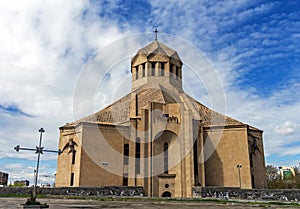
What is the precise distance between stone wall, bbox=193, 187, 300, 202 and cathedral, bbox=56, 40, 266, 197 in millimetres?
2119

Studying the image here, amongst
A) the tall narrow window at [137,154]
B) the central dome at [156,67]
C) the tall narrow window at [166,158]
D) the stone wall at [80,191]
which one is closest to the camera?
the stone wall at [80,191]

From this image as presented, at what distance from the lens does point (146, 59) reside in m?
43.7

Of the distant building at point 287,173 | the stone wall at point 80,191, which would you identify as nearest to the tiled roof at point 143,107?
the stone wall at point 80,191

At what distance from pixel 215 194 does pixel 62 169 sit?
64.0ft

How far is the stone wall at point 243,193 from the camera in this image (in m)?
27.9

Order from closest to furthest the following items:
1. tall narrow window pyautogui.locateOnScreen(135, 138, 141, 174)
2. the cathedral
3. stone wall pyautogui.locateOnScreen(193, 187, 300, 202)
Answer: stone wall pyautogui.locateOnScreen(193, 187, 300, 202)
the cathedral
tall narrow window pyautogui.locateOnScreen(135, 138, 141, 174)

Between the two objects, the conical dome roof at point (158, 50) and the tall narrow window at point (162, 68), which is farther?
the conical dome roof at point (158, 50)

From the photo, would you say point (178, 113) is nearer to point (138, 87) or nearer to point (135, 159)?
point (135, 159)

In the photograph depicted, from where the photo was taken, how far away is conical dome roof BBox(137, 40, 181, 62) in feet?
146

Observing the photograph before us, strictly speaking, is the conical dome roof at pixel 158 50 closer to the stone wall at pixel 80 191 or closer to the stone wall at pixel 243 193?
the stone wall at pixel 80 191

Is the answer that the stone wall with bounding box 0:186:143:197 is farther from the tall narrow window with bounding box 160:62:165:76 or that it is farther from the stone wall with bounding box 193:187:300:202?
the tall narrow window with bounding box 160:62:165:76

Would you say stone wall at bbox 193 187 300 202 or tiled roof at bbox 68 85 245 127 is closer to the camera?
stone wall at bbox 193 187 300 202

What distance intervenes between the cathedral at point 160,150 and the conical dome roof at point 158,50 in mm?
7492

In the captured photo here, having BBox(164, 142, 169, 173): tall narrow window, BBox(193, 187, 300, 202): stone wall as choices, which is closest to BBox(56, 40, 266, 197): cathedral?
BBox(164, 142, 169, 173): tall narrow window
